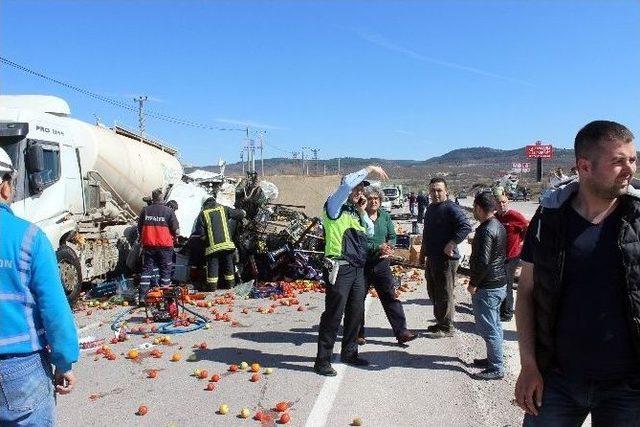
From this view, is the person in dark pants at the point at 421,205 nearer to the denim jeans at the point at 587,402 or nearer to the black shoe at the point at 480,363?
the black shoe at the point at 480,363

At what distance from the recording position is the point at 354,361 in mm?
6246

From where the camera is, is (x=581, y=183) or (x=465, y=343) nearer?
(x=581, y=183)

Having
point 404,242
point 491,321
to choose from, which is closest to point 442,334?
point 491,321

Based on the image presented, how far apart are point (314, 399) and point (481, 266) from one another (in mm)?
2208

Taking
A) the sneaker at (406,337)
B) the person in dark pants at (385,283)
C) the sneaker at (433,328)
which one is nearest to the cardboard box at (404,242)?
the sneaker at (433,328)

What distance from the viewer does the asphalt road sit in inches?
191

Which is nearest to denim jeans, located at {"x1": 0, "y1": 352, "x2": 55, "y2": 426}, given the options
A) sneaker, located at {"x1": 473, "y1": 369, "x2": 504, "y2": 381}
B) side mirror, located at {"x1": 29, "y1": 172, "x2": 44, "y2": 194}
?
sneaker, located at {"x1": 473, "y1": 369, "x2": 504, "y2": 381}

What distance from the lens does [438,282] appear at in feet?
23.2

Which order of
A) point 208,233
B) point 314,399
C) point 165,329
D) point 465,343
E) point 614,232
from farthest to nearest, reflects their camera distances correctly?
point 208,233 → point 165,329 → point 465,343 → point 314,399 → point 614,232

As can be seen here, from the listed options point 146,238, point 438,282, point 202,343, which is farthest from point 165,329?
point 438,282

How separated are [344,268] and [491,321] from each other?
1647mm

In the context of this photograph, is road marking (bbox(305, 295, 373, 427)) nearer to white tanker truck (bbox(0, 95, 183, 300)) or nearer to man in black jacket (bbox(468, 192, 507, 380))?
man in black jacket (bbox(468, 192, 507, 380))

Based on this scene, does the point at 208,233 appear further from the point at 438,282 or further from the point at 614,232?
the point at 614,232

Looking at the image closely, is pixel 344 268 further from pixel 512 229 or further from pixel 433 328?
pixel 512 229
